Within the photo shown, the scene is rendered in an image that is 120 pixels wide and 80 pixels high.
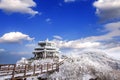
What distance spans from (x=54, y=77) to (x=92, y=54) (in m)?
49.3

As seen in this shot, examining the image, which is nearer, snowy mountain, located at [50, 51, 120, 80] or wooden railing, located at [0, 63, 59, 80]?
wooden railing, located at [0, 63, 59, 80]

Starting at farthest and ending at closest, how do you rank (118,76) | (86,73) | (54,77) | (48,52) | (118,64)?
(48,52), (118,64), (118,76), (86,73), (54,77)

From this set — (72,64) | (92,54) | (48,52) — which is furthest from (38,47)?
(72,64)

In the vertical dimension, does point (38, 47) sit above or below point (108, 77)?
above

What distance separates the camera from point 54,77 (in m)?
45.8

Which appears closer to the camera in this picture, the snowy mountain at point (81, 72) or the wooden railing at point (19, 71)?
the wooden railing at point (19, 71)

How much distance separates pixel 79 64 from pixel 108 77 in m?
6.59

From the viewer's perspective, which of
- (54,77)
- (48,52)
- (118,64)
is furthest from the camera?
(48,52)

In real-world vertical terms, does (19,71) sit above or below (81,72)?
→ above

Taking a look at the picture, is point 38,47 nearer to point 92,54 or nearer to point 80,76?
point 92,54

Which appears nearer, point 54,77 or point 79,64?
point 54,77

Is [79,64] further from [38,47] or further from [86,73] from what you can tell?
[38,47]

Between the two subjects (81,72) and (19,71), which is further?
(81,72)

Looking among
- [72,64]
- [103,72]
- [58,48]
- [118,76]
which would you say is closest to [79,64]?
[72,64]
